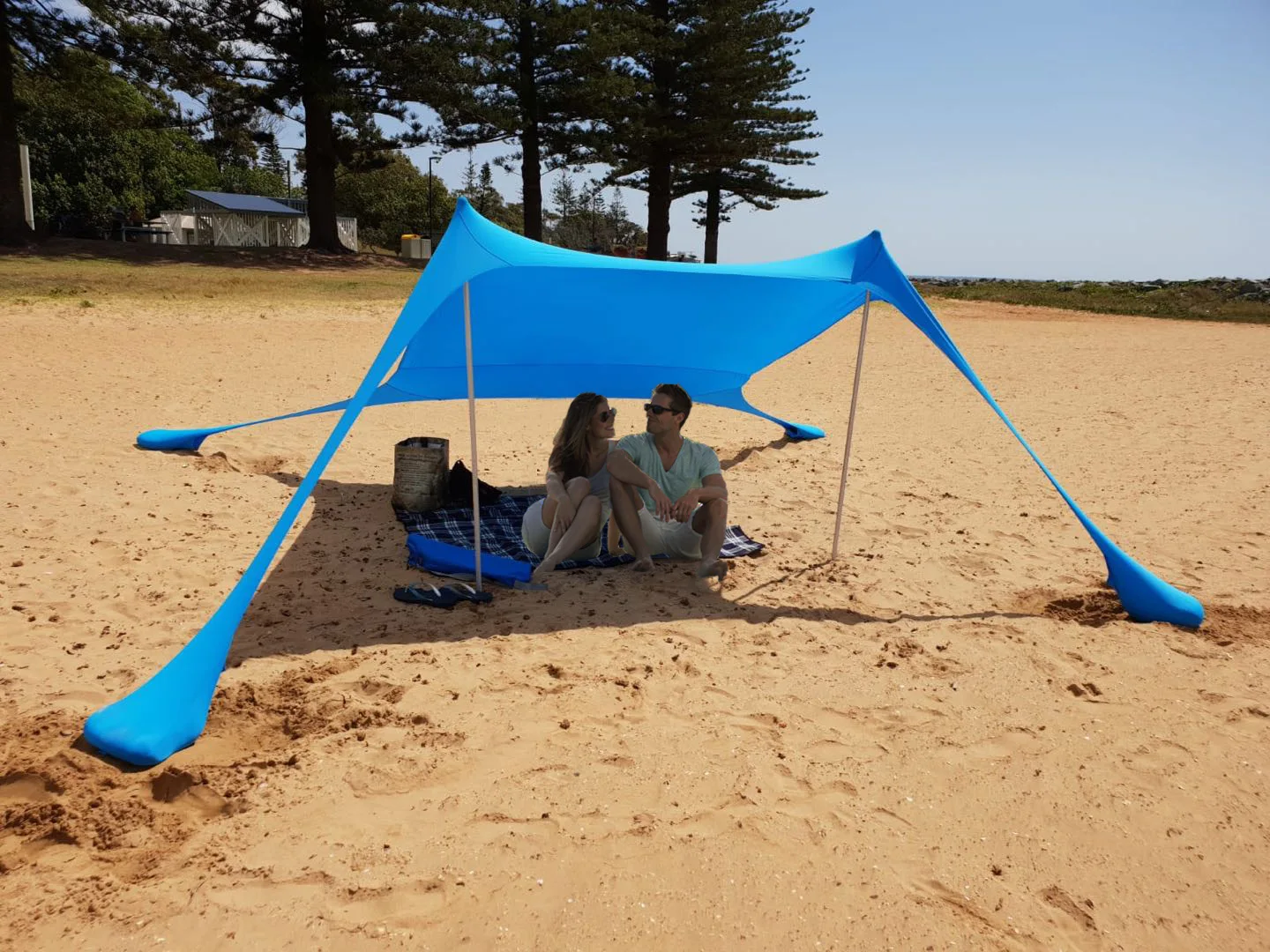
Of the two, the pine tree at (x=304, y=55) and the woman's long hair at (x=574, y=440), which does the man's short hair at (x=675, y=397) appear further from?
the pine tree at (x=304, y=55)

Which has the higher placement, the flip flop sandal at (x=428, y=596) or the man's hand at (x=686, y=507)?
the man's hand at (x=686, y=507)

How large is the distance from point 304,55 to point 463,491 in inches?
672

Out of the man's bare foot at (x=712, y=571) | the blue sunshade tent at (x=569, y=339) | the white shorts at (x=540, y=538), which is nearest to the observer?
the blue sunshade tent at (x=569, y=339)

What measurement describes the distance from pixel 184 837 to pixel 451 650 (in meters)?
1.27

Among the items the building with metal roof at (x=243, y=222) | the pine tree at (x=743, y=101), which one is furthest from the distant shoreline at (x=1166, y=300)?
the building with metal roof at (x=243, y=222)

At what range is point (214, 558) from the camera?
14.5ft

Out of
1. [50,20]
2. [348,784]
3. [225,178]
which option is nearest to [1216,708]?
[348,784]

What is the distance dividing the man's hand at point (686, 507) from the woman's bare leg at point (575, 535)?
37cm

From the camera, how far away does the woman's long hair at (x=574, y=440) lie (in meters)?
4.48

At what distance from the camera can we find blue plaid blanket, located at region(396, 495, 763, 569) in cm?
474

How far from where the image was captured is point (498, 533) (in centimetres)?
514

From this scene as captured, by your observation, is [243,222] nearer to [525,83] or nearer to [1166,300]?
[525,83]

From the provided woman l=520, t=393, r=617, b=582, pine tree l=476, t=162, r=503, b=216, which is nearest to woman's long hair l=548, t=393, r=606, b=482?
woman l=520, t=393, r=617, b=582

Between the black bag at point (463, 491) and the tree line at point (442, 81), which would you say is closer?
the black bag at point (463, 491)
